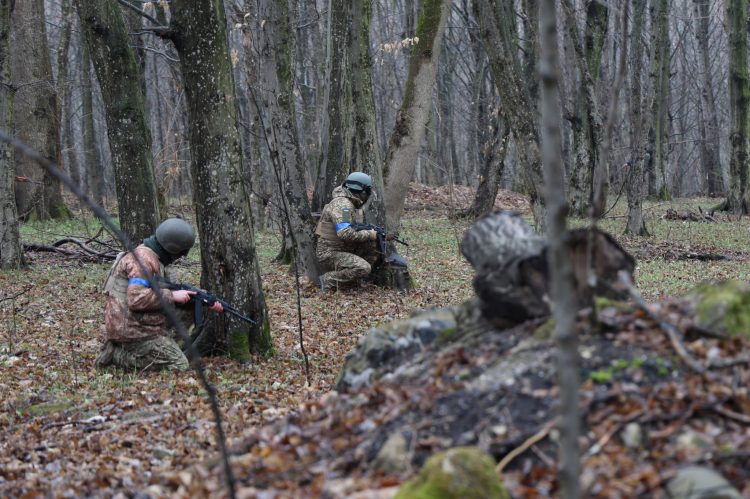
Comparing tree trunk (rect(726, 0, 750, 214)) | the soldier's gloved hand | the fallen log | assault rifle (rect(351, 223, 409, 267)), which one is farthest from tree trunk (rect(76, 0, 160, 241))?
tree trunk (rect(726, 0, 750, 214))

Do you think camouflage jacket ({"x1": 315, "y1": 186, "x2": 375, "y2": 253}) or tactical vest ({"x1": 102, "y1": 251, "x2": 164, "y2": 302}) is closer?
tactical vest ({"x1": 102, "y1": 251, "x2": 164, "y2": 302})

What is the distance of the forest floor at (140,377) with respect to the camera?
519cm

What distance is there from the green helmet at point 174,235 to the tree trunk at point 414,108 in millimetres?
5474

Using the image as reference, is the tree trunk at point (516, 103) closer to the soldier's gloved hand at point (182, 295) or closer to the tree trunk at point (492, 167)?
the soldier's gloved hand at point (182, 295)

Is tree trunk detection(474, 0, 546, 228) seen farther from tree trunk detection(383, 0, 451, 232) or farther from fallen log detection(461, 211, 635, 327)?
fallen log detection(461, 211, 635, 327)

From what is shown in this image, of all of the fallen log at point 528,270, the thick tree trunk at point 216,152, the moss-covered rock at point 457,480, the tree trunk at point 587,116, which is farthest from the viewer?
the tree trunk at point 587,116

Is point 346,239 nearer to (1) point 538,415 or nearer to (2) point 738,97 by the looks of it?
(1) point 538,415

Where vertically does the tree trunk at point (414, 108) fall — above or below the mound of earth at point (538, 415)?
above

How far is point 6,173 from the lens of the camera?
12195 millimetres

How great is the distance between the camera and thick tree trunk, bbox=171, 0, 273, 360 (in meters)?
7.56

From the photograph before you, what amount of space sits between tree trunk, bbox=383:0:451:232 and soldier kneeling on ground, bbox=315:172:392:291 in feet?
2.78

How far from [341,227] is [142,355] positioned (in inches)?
180

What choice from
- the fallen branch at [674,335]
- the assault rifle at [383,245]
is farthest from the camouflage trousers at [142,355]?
the fallen branch at [674,335]

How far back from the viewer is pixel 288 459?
12.7 ft
